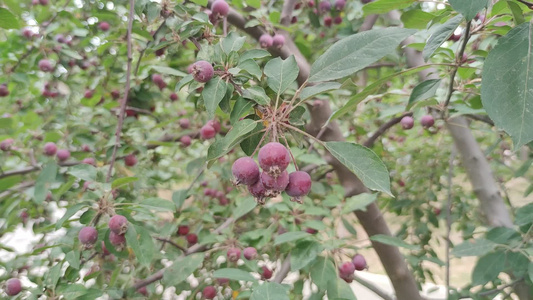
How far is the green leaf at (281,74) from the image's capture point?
55 cm

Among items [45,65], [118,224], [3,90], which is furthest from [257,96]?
[3,90]

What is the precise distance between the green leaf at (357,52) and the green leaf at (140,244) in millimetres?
416

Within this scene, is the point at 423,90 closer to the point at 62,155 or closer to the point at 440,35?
the point at 440,35

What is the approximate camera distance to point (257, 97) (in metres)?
0.53

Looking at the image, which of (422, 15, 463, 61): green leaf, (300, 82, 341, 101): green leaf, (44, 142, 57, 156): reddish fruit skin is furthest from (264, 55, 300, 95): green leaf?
(44, 142, 57, 156): reddish fruit skin

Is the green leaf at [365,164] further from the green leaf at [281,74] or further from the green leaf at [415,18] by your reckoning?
the green leaf at [415,18]

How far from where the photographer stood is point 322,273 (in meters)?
0.91

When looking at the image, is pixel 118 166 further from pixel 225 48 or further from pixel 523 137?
pixel 523 137

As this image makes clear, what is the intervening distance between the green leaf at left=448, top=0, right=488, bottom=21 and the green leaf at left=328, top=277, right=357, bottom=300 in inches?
23.5

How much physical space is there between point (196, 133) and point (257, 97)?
32.4 inches

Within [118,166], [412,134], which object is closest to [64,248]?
[118,166]

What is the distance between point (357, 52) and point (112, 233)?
1.67 feet

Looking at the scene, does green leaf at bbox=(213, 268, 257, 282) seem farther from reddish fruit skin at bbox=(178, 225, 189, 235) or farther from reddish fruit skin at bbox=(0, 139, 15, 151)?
reddish fruit skin at bbox=(0, 139, 15, 151)

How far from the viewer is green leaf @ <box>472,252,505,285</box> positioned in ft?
3.22
